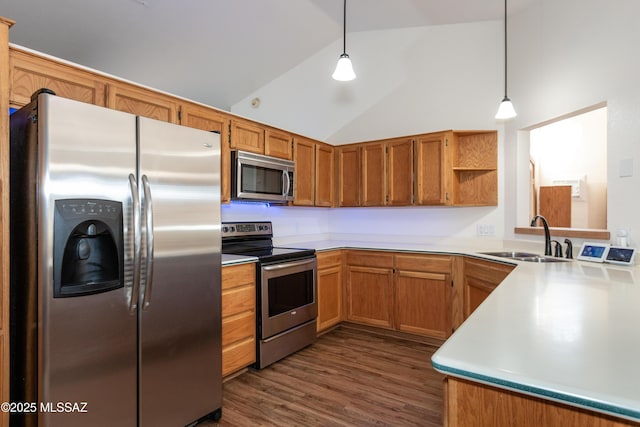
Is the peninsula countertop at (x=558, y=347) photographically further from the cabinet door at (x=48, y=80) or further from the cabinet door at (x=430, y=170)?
the cabinet door at (x=48, y=80)

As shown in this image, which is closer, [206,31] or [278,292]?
[278,292]

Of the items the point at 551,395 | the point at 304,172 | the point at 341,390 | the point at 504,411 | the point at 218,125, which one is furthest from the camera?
the point at 304,172

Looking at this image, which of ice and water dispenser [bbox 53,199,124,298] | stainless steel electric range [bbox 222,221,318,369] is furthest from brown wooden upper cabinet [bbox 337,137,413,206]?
ice and water dispenser [bbox 53,199,124,298]

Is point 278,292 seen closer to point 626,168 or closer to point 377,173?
point 377,173

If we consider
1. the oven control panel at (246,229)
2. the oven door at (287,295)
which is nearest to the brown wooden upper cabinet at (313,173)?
the oven control panel at (246,229)

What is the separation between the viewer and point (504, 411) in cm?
73

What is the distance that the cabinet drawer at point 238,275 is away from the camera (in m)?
2.36

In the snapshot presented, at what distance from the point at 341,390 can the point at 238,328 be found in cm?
83

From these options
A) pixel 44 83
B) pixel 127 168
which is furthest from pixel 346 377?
pixel 44 83

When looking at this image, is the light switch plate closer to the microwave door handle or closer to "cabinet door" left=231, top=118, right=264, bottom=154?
the microwave door handle

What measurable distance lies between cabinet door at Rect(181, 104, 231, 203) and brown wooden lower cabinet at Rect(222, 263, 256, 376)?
618 millimetres

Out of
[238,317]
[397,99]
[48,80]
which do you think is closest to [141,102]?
[48,80]

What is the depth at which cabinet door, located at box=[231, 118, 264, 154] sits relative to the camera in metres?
2.88

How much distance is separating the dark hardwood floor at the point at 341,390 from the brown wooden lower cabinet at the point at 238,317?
17cm
